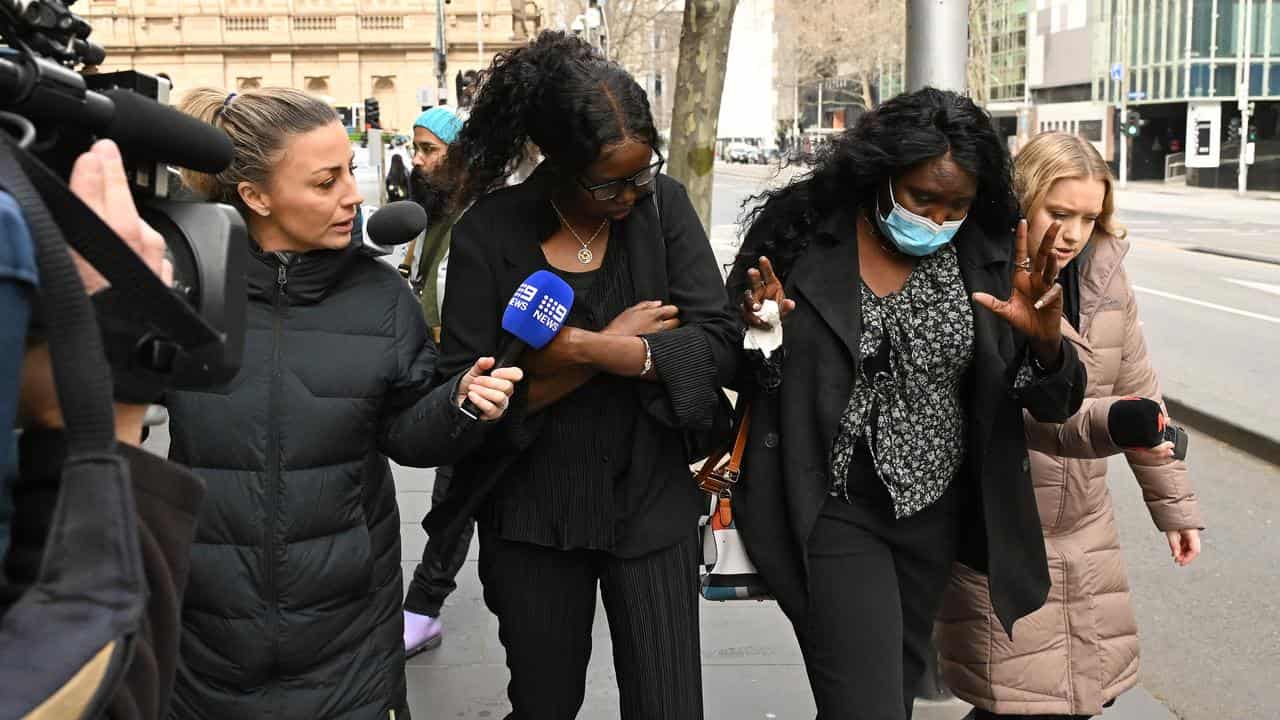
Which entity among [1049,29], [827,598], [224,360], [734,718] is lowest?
[734,718]

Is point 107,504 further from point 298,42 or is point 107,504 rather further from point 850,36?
point 298,42

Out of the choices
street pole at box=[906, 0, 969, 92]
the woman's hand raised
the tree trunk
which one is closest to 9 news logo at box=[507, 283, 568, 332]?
the woman's hand raised

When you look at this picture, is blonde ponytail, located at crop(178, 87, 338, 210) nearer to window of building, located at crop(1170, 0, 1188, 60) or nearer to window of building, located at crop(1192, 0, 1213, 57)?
window of building, located at crop(1192, 0, 1213, 57)

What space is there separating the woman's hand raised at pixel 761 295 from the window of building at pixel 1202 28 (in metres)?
55.5

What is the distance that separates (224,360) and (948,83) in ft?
11.2

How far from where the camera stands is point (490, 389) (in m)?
2.74

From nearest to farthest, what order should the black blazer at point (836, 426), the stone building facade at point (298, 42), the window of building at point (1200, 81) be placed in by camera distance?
the black blazer at point (836, 426) < the window of building at point (1200, 81) < the stone building facade at point (298, 42)

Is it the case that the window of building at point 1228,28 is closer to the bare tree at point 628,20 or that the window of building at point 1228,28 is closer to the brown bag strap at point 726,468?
the bare tree at point 628,20

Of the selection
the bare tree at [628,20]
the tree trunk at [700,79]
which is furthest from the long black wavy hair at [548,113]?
the bare tree at [628,20]

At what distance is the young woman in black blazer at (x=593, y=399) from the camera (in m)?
3.06

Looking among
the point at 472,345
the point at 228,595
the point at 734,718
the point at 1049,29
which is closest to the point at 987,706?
the point at 734,718

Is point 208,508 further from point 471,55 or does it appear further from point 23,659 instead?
point 471,55

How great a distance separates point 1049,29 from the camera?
232ft

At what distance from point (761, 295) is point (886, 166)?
0.47 meters
